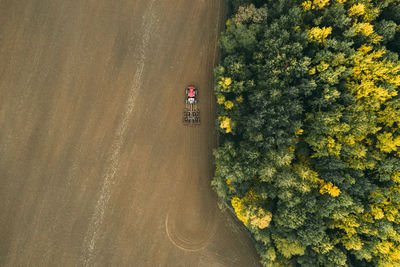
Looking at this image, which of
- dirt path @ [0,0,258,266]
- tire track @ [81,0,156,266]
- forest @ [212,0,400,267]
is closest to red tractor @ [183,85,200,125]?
dirt path @ [0,0,258,266]

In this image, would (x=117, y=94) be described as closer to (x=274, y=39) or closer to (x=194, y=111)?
(x=194, y=111)

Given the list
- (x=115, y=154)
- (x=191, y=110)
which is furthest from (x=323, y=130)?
(x=115, y=154)

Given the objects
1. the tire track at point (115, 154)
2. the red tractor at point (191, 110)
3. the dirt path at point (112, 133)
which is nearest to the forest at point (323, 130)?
the red tractor at point (191, 110)

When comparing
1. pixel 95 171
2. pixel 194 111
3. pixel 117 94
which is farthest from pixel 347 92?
pixel 95 171

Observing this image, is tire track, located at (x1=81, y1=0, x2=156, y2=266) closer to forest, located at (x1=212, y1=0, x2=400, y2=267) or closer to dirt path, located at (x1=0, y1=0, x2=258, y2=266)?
dirt path, located at (x1=0, y1=0, x2=258, y2=266)

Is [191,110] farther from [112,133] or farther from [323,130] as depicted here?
[323,130]
